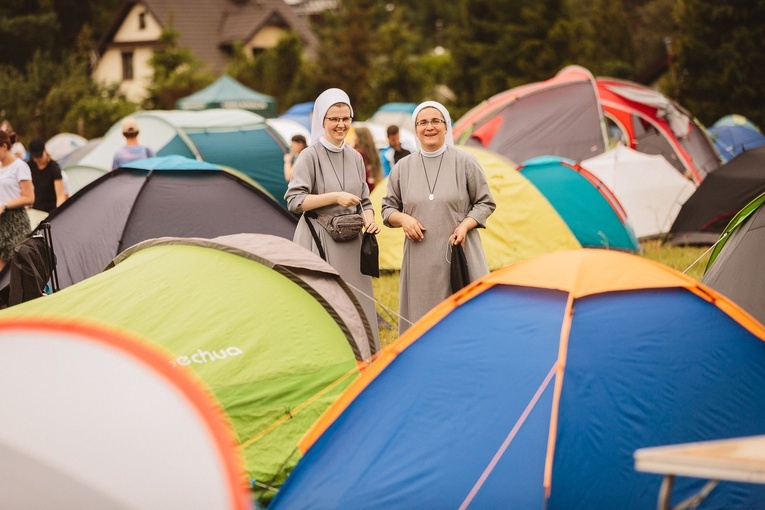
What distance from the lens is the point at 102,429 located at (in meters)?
2.54

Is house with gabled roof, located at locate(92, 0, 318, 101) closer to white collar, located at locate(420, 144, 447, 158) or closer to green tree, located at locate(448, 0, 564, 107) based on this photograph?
green tree, located at locate(448, 0, 564, 107)

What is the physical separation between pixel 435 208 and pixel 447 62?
3268cm

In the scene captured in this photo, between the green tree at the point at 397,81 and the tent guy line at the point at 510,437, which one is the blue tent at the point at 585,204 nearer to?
the tent guy line at the point at 510,437

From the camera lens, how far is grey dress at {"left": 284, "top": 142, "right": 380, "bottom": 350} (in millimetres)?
5488

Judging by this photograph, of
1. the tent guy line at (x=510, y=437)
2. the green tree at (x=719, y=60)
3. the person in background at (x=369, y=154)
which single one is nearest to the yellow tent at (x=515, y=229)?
the person in background at (x=369, y=154)

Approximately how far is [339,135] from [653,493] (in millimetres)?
2742

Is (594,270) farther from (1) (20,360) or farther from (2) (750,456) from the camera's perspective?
(1) (20,360)

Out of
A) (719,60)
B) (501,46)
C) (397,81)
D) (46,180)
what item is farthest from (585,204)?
(397,81)

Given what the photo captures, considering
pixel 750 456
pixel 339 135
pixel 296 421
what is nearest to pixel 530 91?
pixel 339 135

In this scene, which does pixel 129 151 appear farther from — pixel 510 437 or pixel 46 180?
pixel 510 437

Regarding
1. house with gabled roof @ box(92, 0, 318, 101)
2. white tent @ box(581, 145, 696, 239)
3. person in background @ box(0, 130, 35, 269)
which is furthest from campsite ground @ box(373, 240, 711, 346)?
house with gabled roof @ box(92, 0, 318, 101)

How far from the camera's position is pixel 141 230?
7551 millimetres

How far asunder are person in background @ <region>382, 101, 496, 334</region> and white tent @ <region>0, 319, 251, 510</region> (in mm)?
2573

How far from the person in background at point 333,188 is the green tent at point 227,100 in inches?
822
